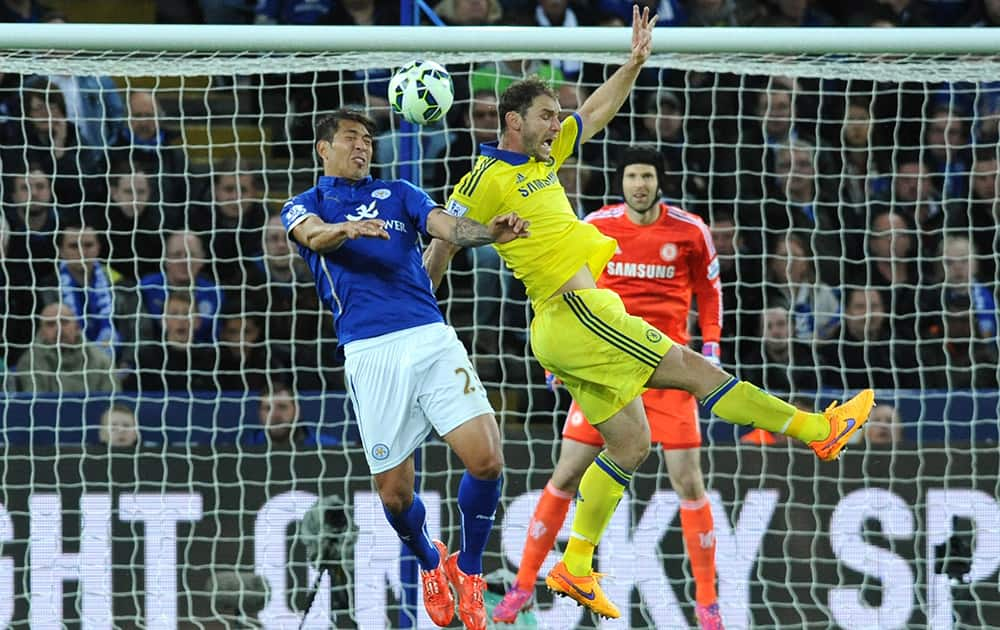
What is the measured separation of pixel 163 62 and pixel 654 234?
8.20 ft

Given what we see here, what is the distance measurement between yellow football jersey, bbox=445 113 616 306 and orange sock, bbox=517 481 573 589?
1.19 m

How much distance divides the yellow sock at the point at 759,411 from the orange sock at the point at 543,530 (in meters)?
1.19

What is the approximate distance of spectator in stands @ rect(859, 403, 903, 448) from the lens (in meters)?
8.07

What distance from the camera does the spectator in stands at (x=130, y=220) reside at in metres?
8.81

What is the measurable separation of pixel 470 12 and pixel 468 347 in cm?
224

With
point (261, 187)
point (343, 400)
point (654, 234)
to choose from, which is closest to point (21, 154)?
point (261, 187)

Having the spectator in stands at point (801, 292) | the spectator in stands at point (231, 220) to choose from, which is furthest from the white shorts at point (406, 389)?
the spectator in stands at point (801, 292)

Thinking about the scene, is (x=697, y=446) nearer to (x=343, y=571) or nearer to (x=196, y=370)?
(x=343, y=571)

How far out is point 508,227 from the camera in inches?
216

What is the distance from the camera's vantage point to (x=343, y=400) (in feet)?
26.8

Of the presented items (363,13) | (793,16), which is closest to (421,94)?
(363,13)

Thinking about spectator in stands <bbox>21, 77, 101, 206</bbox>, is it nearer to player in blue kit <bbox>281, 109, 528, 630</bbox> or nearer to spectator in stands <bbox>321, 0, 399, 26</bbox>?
spectator in stands <bbox>321, 0, 399, 26</bbox>

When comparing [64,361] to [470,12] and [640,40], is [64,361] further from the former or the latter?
[640,40]

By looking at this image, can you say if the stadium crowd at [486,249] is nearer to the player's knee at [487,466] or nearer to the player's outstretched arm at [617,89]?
the player's outstretched arm at [617,89]
